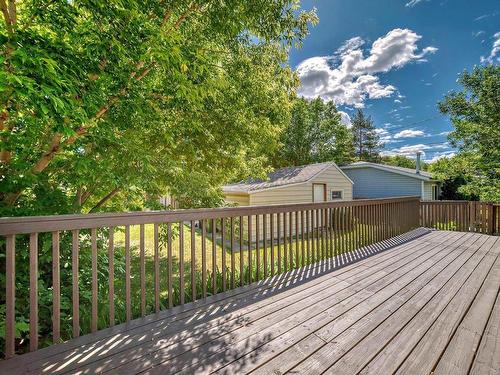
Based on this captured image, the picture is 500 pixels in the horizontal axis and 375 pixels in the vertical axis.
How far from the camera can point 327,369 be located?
5.17 ft

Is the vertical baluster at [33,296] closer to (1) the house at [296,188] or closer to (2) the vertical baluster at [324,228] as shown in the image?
(2) the vertical baluster at [324,228]

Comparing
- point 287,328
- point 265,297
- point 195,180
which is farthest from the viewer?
point 195,180

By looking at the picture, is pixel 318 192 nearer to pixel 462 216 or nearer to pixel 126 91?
pixel 462 216

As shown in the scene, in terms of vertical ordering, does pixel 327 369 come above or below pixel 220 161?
below

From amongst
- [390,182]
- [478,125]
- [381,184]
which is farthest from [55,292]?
[381,184]

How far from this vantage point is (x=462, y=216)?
7387mm

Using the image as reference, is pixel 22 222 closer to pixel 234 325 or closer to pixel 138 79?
pixel 234 325

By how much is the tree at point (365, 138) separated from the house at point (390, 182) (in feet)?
A: 63.8

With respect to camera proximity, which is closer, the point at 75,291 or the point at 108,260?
the point at 75,291

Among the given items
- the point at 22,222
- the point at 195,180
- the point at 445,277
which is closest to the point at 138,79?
the point at 195,180

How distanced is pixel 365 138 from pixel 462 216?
31.2 meters

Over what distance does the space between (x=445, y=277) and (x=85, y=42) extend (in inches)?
199

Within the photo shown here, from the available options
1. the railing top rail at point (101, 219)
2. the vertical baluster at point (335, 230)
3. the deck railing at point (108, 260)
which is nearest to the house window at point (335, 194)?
the deck railing at point (108, 260)

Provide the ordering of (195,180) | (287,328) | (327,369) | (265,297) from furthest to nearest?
1. (195,180)
2. (265,297)
3. (287,328)
4. (327,369)
